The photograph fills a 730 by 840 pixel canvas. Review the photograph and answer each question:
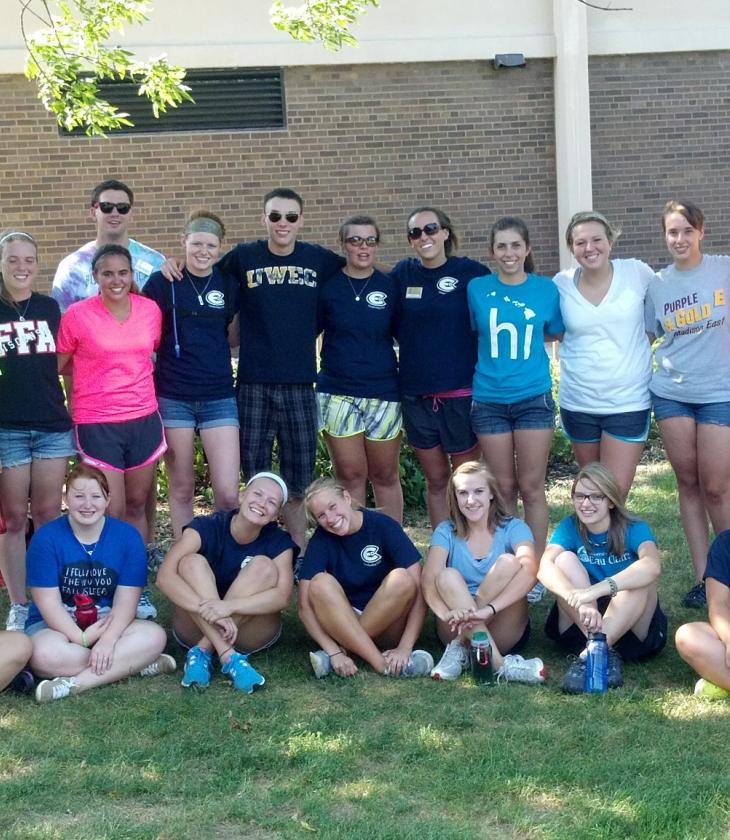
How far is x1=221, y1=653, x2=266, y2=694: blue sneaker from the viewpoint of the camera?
16.1ft

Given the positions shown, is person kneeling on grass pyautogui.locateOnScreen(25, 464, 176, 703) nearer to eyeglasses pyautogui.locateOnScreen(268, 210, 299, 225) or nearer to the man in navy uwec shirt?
the man in navy uwec shirt

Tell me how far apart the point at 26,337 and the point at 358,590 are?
1995 millimetres

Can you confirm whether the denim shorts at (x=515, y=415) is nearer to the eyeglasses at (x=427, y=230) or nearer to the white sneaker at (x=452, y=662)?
the eyeglasses at (x=427, y=230)

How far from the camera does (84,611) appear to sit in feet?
16.8

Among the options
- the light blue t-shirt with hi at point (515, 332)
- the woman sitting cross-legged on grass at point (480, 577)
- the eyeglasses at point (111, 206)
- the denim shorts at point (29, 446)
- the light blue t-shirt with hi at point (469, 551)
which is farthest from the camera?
the eyeglasses at point (111, 206)

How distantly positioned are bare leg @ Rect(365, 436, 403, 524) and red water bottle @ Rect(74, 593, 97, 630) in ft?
5.60

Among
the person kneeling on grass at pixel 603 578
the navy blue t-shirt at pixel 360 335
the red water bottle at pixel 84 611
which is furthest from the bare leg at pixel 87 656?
the person kneeling on grass at pixel 603 578

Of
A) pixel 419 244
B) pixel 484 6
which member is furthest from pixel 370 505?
pixel 484 6

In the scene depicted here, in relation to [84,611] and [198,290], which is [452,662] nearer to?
[84,611]

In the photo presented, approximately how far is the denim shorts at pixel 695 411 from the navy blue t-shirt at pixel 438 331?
3.15 ft

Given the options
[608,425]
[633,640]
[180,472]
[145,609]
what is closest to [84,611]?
[145,609]

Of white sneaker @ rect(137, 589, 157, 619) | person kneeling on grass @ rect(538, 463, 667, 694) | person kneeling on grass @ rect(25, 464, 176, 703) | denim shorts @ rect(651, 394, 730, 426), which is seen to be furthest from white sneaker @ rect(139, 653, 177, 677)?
denim shorts @ rect(651, 394, 730, 426)

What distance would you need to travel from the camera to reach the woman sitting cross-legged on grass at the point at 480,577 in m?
5.02

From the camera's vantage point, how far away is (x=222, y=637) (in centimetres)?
513
